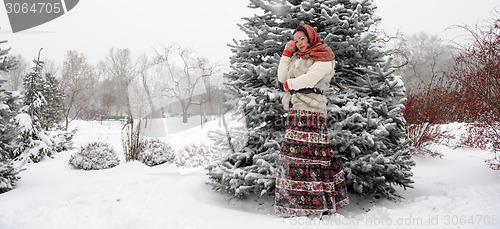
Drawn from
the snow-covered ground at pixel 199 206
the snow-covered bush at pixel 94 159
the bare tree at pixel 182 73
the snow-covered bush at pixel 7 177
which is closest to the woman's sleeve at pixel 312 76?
the snow-covered ground at pixel 199 206

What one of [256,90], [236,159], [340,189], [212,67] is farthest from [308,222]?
[212,67]

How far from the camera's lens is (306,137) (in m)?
3.59

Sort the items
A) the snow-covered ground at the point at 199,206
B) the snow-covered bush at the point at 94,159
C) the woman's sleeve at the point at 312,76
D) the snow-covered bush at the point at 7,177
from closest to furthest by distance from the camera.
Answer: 1. the snow-covered ground at the point at 199,206
2. the woman's sleeve at the point at 312,76
3. the snow-covered bush at the point at 7,177
4. the snow-covered bush at the point at 94,159

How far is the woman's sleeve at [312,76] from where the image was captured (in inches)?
136

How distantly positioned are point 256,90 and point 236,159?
1000mm

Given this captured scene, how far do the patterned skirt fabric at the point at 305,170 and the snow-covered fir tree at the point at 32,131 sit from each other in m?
7.35

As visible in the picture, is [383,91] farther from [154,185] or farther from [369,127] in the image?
[154,185]

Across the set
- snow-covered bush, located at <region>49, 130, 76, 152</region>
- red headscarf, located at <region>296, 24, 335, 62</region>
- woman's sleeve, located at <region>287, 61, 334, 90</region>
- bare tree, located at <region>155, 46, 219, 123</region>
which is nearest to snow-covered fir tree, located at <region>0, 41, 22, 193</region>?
woman's sleeve, located at <region>287, 61, 334, 90</region>

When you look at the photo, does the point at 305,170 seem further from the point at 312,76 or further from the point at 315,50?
the point at 315,50

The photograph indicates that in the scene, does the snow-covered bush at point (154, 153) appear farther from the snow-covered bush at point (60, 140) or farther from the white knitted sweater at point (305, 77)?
the white knitted sweater at point (305, 77)

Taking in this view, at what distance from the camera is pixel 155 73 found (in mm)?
45625

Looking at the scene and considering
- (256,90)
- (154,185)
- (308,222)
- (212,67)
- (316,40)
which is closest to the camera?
(308,222)

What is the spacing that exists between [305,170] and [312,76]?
1066 mm

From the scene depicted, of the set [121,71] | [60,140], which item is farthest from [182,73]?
[60,140]
